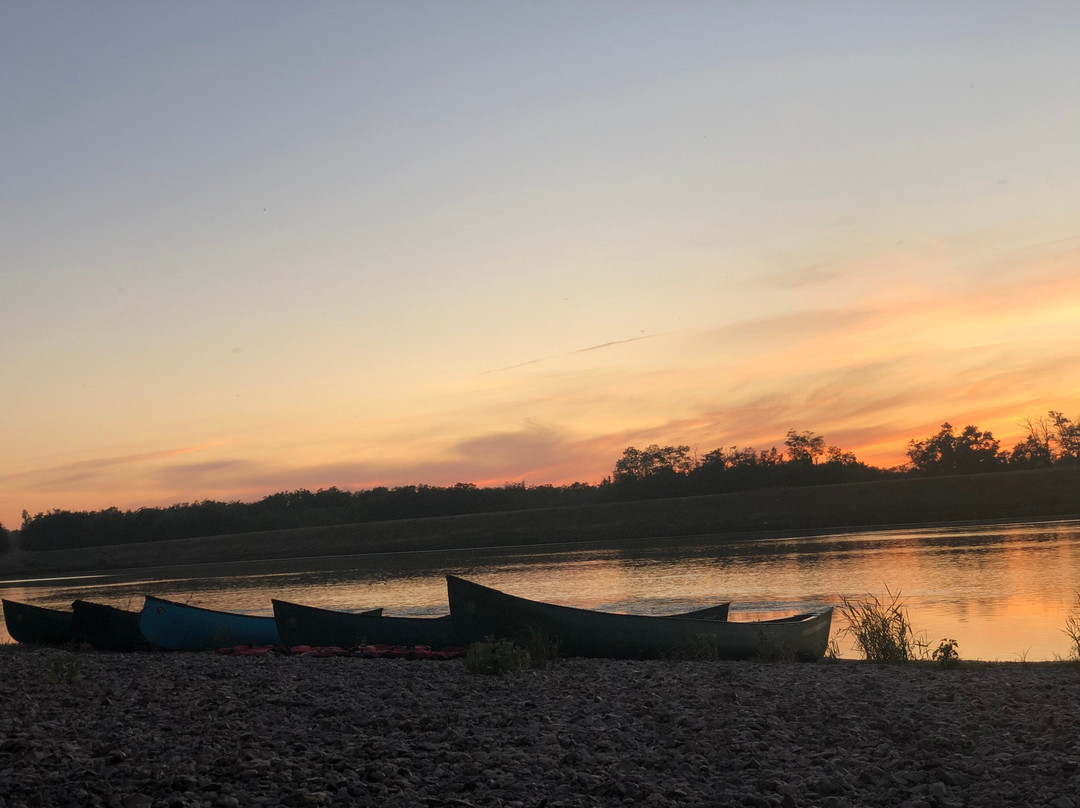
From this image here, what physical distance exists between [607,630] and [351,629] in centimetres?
498

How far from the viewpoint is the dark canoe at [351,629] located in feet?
53.2

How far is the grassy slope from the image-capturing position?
69.1 meters

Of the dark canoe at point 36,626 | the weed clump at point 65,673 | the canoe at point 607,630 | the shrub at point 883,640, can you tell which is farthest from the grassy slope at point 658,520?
the weed clump at point 65,673

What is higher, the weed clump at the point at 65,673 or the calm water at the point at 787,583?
the weed clump at the point at 65,673

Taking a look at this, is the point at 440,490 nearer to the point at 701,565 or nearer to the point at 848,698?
the point at 701,565

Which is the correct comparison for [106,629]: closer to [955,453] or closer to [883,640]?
[883,640]

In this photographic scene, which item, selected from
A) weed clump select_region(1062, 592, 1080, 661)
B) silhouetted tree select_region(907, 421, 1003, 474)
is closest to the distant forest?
silhouetted tree select_region(907, 421, 1003, 474)

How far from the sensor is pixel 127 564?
83.2 metres

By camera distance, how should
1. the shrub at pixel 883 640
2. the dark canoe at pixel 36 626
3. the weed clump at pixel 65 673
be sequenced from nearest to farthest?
1. the weed clump at pixel 65 673
2. the shrub at pixel 883 640
3. the dark canoe at pixel 36 626

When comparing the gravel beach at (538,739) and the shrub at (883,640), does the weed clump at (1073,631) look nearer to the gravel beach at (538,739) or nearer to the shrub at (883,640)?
the gravel beach at (538,739)

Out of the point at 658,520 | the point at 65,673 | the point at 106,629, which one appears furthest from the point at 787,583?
the point at 658,520

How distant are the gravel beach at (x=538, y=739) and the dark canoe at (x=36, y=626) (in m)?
8.94

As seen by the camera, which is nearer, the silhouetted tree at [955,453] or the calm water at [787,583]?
the calm water at [787,583]

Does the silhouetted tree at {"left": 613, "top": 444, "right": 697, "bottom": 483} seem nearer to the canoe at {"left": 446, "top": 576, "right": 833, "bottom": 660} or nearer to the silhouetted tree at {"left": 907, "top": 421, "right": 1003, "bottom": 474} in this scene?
the silhouetted tree at {"left": 907, "top": 421, "right": 1003, "bottom": 474}
